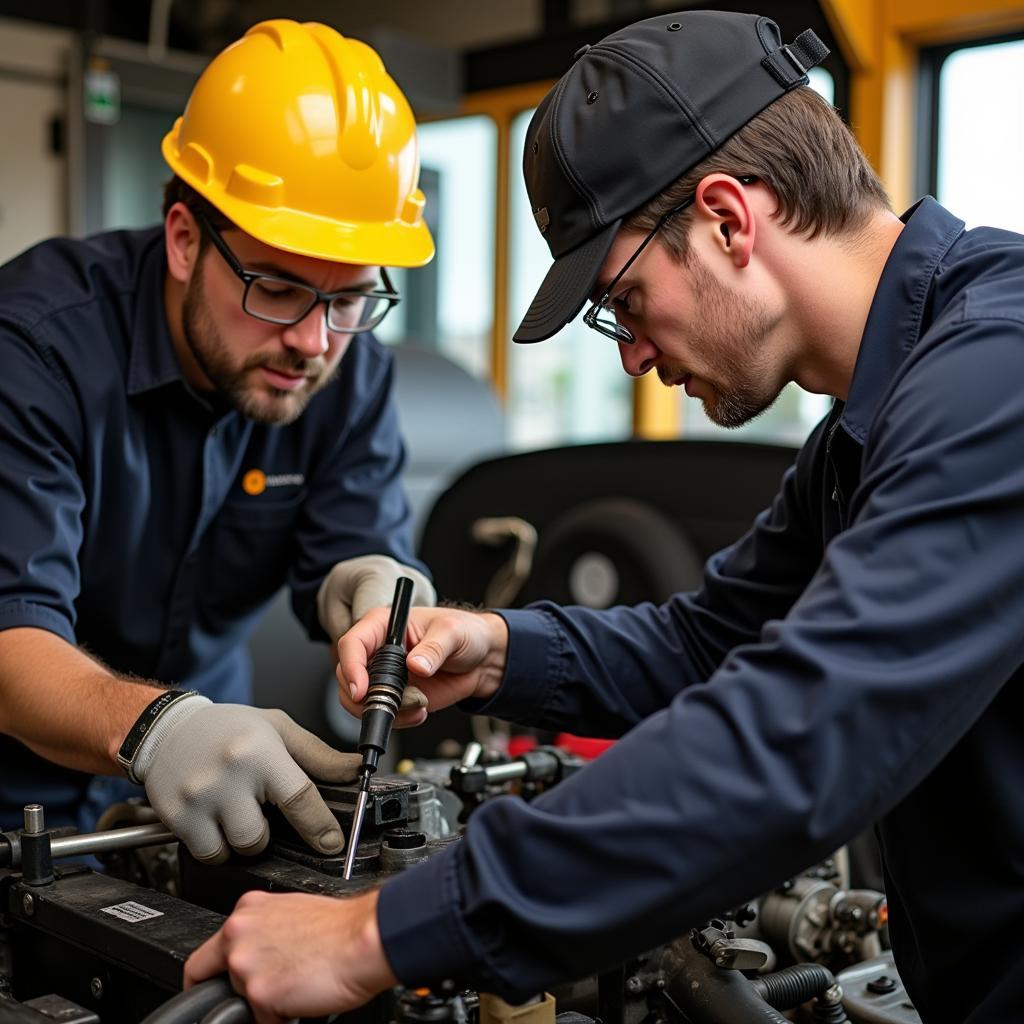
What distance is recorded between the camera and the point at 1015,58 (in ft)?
10.4

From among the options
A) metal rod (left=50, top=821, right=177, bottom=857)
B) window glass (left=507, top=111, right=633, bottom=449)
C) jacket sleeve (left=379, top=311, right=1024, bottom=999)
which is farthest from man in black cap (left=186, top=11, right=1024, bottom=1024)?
window glass (left=507, top=111, right=633, bottom=449)

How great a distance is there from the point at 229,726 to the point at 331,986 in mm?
400

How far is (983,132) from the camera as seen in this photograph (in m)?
3.28

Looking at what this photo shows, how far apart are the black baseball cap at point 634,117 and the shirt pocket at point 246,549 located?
0.79m

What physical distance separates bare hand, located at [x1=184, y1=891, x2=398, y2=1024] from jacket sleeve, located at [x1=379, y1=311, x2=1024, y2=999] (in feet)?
0.08

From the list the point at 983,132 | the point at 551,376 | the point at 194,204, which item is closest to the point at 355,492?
the point at 194,204

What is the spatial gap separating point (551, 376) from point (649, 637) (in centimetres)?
390

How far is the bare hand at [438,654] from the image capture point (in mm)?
1236

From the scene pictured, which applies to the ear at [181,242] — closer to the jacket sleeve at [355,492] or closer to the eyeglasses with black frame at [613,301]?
the jacket sleeve at [355,492]

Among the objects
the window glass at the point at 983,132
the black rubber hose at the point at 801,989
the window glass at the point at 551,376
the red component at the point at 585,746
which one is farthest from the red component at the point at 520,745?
the window glass at the point at 551,376

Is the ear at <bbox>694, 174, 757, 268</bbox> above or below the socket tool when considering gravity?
above

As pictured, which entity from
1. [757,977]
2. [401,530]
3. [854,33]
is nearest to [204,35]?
[854,33]

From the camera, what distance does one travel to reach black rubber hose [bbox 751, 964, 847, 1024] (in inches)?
41.2

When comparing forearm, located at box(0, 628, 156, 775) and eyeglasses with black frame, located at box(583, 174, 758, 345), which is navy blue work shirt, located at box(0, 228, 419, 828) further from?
eyeglasses with black frame, located at box(583, 174, 758, 345)
